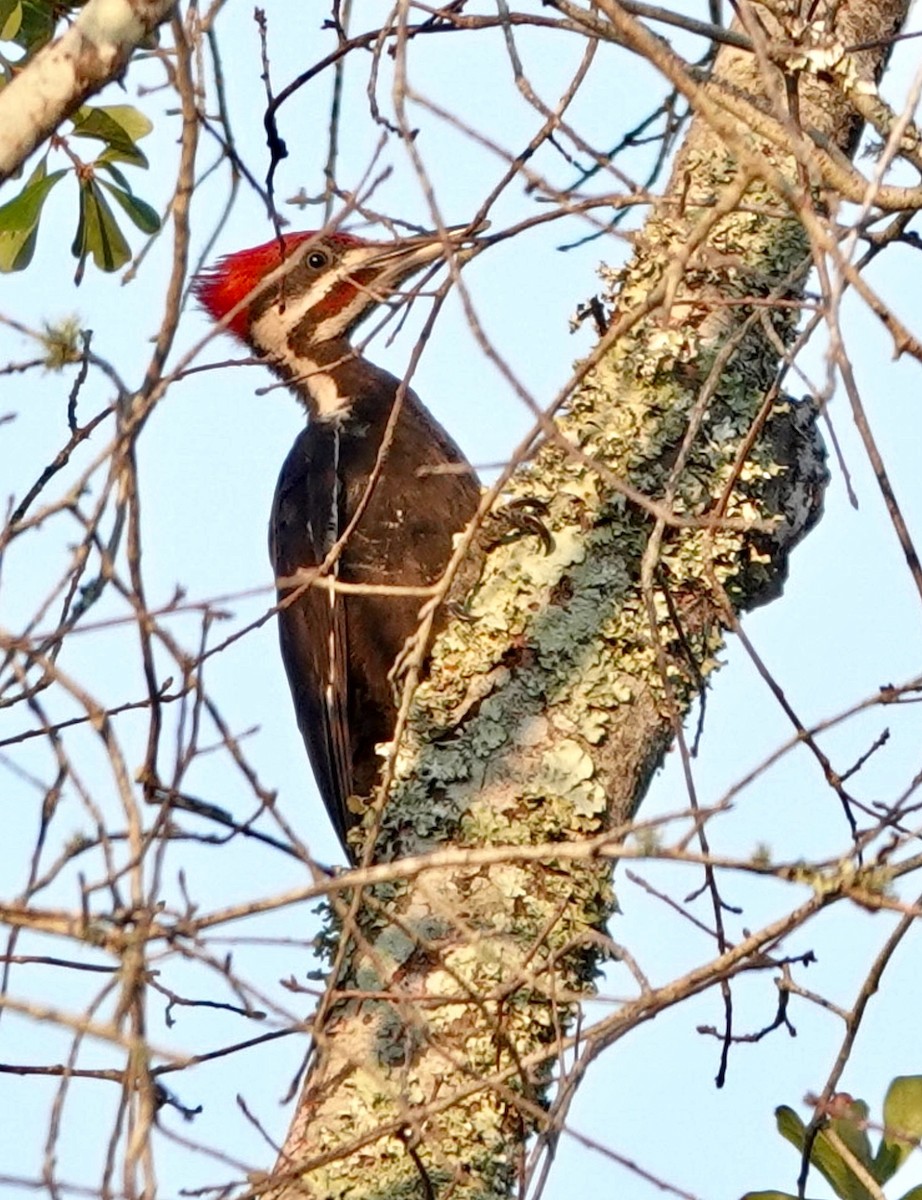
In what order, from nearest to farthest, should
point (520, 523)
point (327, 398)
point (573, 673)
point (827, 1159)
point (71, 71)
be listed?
point (71, 71)
point (827, 1159)
point (573, 673)
point (520, 523)
point (327, 398)

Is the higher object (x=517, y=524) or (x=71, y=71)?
(x=517, y=524)

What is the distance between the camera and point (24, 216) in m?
3.33

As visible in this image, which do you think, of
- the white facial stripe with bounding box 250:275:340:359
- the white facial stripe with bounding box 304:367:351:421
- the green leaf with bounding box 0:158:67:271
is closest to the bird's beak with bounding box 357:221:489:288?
the white facial stripe with bounding box 250:275:340:359

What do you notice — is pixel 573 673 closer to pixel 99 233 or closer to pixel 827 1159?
pixel 827 1159

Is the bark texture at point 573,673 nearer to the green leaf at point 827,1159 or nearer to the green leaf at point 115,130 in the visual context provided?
the green leaf at point 827,1159

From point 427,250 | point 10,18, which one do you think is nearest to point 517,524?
point 427,250

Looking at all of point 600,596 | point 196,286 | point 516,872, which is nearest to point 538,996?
point 516,872

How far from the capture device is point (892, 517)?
203 centimetres

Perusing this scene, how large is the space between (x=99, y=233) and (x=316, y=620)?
153 cm

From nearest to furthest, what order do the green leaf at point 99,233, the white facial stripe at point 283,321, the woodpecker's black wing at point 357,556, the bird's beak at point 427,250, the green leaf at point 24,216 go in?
the bird's beak at point 427,250 → the green leaf at point 24,216 → the green leaf at point 99,233 → the woodpecker's black wing at point 357,556 → the white facial stripe at point 283,321

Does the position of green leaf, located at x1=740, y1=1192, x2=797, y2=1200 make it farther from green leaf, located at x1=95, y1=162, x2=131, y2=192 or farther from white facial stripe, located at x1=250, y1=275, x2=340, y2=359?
white facial stripe, located at x1=250, y1=275, x2=340, y2=359

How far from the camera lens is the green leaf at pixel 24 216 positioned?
10.9ft

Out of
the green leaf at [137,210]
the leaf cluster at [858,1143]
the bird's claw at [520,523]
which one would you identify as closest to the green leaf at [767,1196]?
the leaf cluster at [858,1143]

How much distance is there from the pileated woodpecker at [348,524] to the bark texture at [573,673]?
92 centimetres
